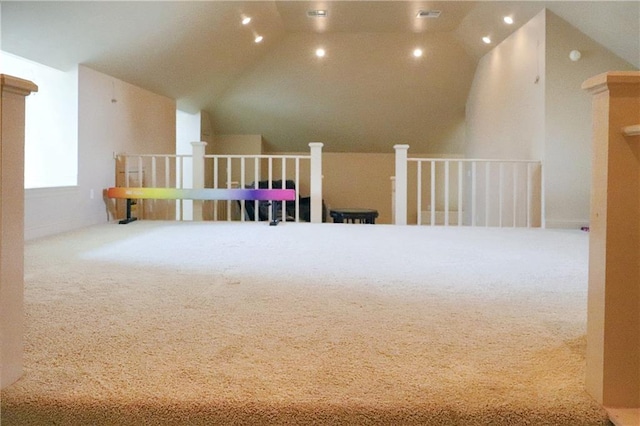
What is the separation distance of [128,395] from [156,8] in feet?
13.6

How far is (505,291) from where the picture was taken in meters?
2.20

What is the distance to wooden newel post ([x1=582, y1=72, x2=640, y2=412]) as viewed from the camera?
1.13 m

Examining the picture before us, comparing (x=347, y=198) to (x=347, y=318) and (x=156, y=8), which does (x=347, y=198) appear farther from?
(x=347, y=318)

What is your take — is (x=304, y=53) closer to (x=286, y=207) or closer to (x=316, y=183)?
(x=286, y=207)

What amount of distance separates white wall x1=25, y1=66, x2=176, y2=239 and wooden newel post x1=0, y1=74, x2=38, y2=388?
3.22m

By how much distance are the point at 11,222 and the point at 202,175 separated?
472 centimetres

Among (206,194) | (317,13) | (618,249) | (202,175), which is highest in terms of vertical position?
(317,13)

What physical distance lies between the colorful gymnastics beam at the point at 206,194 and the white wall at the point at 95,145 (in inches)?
10.2

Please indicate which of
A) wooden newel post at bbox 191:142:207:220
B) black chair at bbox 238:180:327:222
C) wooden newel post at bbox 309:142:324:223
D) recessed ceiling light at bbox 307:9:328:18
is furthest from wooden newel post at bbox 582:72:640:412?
black chair at bbox 238:180:327:222

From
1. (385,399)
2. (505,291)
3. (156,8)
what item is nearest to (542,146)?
(505,291)

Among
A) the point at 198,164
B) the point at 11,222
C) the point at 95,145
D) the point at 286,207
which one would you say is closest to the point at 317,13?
the point at 198,164

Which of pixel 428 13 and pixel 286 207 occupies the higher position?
pixel 428 13

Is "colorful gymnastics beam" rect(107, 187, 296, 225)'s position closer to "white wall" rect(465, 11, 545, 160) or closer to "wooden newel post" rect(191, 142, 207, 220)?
"wooden newel post" rect(191, 142, 207, 220)

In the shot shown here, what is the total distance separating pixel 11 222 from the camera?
3.96ft
